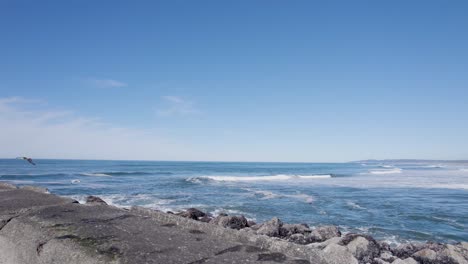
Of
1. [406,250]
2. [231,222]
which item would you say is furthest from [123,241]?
[406,250]

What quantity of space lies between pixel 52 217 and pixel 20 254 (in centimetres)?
84

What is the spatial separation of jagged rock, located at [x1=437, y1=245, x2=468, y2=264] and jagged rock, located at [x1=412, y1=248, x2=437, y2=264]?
0.39ft

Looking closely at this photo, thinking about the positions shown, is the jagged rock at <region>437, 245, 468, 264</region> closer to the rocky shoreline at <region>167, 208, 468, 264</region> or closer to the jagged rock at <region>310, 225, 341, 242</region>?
the rocky shoreline at <region>167, 208, 468, 264</region>

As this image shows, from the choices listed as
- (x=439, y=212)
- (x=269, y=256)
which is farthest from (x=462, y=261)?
(x=439, y=212)

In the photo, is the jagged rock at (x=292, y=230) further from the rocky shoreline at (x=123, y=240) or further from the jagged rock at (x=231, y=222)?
the rocky shoreline at (x=123, y=240)

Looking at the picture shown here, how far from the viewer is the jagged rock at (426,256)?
25.5 ft

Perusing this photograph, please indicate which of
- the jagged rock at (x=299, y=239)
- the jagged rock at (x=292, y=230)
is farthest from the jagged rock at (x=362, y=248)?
the jagged rock at (x=292, y=230)

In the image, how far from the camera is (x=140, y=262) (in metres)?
3.30

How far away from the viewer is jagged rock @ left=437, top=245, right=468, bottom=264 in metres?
7.79

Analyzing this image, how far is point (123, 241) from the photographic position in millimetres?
3912

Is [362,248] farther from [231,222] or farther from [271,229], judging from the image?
[231,222]

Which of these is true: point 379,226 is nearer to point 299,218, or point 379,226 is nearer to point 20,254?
point 299,218

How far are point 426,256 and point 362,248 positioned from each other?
1.57 meters

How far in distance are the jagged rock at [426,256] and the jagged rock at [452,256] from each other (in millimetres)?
118
